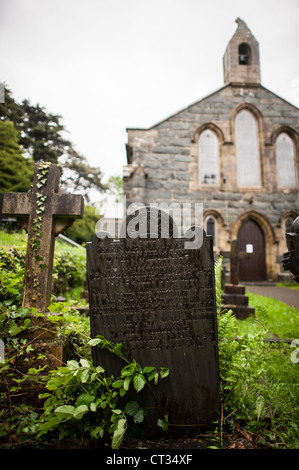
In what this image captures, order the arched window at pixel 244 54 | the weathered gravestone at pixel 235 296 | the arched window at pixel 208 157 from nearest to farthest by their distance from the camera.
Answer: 1. the weathered gravestone at pixel 235 296
2. the arched window at pixel 208 157
3. the arched window at pixel 244 54

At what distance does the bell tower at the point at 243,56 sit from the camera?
471 inches

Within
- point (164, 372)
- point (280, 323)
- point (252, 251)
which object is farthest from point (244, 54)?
point (164, 372)

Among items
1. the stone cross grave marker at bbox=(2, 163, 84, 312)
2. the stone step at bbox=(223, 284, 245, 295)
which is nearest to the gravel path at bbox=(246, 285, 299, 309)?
the stone step at bbox=(223, 284, 245, 295)

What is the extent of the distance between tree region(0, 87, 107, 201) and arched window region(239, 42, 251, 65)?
461 inches

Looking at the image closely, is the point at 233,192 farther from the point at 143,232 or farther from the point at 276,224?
the point at 143,232

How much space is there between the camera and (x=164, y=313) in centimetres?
225

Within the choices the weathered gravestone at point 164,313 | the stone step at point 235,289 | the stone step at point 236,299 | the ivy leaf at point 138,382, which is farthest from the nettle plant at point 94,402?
the stone step at point 235,289

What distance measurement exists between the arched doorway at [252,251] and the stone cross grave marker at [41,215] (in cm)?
997

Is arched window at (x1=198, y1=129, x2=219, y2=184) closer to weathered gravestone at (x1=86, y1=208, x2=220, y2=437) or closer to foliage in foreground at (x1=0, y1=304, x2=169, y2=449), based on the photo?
weathered gravestone at (x1=86, y1=208, x2=220, y2=437)

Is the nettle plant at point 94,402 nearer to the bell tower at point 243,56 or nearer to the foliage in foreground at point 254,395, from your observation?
the foliage in foreground at point 254,395

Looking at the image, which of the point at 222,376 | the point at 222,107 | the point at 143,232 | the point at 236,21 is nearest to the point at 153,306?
the point at 143,232

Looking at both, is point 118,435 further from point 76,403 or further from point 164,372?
point 164,372
